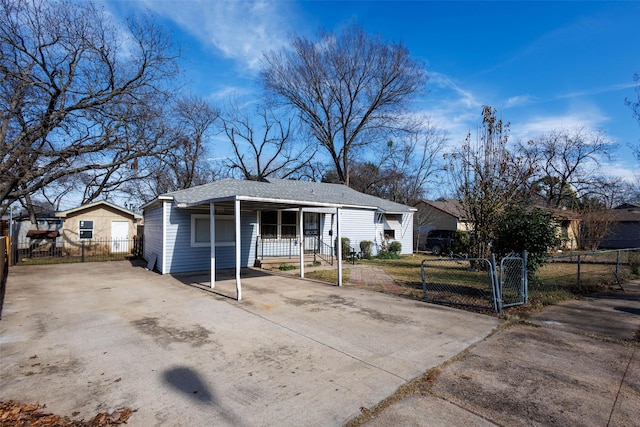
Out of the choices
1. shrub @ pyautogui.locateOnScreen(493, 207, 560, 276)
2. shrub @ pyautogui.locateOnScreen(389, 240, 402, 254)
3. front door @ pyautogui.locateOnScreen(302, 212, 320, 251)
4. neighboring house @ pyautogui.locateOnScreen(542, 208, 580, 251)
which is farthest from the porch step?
neighboring house @ pyautogui.locateOnScreen(542, 208, 580, 251)

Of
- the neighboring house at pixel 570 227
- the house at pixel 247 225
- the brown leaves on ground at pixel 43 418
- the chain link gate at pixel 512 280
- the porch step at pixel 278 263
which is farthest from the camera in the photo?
the neighboring house at pixel 570 227

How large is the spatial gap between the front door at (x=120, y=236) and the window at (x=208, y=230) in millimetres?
12078

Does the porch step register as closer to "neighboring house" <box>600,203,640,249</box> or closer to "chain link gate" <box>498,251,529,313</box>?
"chain link gate" <box>498,251,529,313</box>

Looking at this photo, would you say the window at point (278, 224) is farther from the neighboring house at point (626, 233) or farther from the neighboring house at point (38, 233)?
the neighboring house at point (626, 233)

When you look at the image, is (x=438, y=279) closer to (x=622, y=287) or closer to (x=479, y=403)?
(x=622, y=287)

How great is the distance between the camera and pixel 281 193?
50.8ft

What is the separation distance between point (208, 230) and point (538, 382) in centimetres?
1160

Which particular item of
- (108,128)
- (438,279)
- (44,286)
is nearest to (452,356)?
(438,279)

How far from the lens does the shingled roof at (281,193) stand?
12.5m

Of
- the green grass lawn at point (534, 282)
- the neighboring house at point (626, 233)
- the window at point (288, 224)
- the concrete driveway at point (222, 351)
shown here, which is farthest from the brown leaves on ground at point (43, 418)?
the neighboring house at point (626, 233)

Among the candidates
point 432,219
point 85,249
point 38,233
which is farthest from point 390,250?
point 38,233

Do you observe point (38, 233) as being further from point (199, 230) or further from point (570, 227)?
point (570, 227)

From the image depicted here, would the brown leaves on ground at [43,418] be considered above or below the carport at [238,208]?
below

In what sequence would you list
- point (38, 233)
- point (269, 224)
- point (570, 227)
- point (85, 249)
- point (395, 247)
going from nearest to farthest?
Answer: point (269, 224)
point (38, 233)
point (395, 247)
point (85, 249)
point (570, 227)
